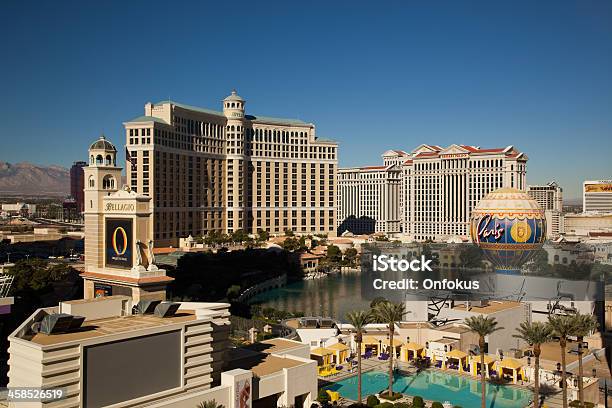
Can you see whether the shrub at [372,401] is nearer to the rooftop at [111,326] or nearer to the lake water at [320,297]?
the rooftop at [111,326]

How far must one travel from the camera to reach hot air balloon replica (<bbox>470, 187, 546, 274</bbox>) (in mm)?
61031

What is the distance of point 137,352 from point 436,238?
5089 inches

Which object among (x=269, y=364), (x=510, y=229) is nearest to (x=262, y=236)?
(x=510, y=229)

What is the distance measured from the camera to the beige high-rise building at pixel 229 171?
106m

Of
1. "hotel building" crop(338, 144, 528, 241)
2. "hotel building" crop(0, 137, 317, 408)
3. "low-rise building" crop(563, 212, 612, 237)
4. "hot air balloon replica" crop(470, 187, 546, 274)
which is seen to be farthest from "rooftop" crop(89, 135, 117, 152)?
"low-rise building" crop(563, 212, 612, 237)

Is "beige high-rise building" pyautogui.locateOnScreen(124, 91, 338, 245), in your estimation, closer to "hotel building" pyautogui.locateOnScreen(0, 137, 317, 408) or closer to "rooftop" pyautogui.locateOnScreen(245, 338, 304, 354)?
"hotel building" pyautogui.locateOnScreen(0, 137, 317, 408)

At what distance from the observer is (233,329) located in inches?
2085

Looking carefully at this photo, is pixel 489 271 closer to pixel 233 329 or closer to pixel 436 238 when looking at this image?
pixel 233 329

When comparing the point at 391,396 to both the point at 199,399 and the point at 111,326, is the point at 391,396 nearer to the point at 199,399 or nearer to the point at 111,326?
the point at 199,399

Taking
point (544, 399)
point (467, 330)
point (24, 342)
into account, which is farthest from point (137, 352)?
point (467, 330)

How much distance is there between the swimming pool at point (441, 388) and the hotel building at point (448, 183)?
9985cm

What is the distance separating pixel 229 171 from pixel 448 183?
55.3 metres

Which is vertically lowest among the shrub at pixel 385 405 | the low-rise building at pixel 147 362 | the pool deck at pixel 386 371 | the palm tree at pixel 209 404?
the pool deck at pixel 386 371
